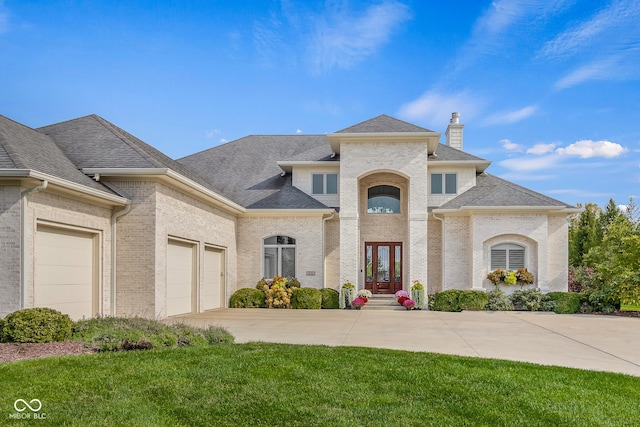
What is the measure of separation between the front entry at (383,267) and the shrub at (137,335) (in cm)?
1428

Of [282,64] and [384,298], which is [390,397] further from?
[384,298]

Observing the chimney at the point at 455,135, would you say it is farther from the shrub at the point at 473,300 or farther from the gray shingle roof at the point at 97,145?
the gray shingle roof at the point at 97,145

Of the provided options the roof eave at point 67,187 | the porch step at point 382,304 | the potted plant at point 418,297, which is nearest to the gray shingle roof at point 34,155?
the roof eave at point 67,187

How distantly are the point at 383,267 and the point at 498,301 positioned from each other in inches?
225

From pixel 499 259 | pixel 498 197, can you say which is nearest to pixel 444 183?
pixel 498 197

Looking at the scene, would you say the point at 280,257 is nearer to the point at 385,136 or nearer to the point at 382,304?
the point at 382,304

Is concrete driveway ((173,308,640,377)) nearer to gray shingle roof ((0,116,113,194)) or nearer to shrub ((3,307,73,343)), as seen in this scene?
shrub ((3,307,73,343))

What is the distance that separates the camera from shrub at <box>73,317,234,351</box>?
8.47 meters

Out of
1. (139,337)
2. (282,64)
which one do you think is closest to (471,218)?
(282,64)

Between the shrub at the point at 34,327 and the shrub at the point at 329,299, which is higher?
the shrub at the point at 34,327

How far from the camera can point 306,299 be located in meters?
19.8

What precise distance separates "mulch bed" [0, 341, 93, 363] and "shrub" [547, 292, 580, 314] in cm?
1631

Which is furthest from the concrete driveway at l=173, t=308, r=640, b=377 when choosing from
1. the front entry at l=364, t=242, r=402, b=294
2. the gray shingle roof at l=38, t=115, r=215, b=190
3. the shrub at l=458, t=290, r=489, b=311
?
the front entry at l=364, t=242, r=402, b=294

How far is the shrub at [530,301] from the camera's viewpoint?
1914cm
